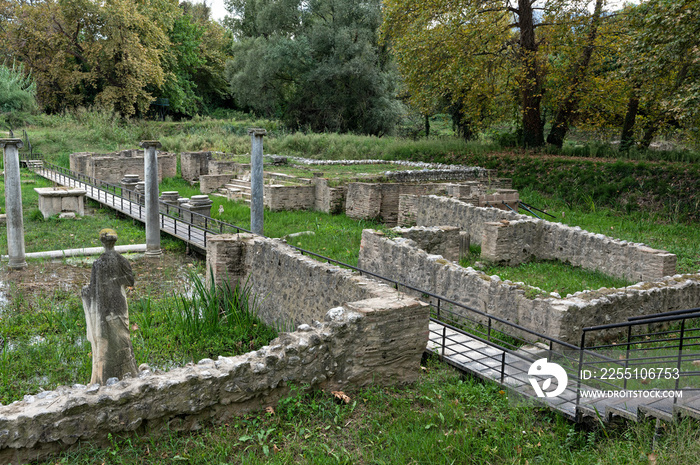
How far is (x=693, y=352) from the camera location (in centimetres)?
591

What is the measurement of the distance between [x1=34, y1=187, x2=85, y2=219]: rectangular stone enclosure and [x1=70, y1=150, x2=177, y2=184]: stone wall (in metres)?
7.24

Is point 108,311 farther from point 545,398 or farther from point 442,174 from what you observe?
point 442,174

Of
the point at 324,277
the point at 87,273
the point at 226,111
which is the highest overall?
the point at 226,111

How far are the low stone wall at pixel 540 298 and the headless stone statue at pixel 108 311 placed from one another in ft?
18.6

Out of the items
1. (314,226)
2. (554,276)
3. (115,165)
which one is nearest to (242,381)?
(554,276)

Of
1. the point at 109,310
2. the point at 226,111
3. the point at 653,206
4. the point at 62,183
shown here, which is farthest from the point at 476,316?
the point at 226,111

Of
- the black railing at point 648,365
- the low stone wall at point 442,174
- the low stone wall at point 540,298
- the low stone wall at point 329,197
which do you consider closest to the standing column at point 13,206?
the low stone wall at point 540,298

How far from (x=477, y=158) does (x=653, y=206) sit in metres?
8.51

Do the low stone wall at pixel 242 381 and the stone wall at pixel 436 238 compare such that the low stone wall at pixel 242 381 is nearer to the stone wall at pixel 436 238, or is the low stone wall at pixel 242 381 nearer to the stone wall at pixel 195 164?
the stone wall at pixel 436 238

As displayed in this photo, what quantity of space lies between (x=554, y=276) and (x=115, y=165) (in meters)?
22.2

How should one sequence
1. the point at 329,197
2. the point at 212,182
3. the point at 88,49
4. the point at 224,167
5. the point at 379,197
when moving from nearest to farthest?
the point at 379,197 < the point at 329,197 < the point at 212,182 < the point at 224,167 < the point at 88,49

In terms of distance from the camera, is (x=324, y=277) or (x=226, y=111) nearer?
(x=324, y=277)

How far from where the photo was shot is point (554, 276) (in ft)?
40.6

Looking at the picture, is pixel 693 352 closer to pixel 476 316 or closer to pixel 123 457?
pixel 476 316
